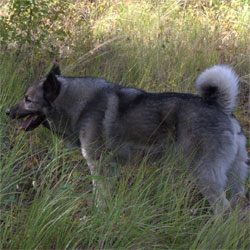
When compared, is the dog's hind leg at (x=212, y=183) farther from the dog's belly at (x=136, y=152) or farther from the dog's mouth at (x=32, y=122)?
the dog's mouth at (x=32, y=122)

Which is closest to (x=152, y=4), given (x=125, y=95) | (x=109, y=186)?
(x=125, y=95)

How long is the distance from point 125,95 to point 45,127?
1.01 meters

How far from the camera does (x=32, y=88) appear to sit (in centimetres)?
404

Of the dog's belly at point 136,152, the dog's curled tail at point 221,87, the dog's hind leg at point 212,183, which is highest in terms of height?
the dog's curled tail at point 221,87

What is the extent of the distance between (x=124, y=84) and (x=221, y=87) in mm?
2135

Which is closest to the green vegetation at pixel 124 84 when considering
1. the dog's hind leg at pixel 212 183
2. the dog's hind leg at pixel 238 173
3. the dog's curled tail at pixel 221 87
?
the dog's hind leg at pixel 212 183

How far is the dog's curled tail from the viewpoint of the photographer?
3.48m

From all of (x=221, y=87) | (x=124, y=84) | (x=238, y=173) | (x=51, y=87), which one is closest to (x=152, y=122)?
(x=221, y=87)

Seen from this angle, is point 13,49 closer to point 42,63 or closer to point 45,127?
point 42,63

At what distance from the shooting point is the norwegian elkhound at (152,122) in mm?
3369

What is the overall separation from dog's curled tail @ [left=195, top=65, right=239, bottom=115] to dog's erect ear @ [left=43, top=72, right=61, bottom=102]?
57.0 inches

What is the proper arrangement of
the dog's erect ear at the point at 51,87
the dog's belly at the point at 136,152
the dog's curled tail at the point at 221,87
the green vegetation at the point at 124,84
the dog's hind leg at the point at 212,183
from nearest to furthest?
the green vegetation at the point at 124,84, the dog's hind leg at the point at 212,183, the dog's curled tail at the point at 221,87, the dog's belly at the point at 136,152, the dog's erect ear at the point at 51,87

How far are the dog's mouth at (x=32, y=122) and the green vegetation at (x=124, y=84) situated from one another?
11cm

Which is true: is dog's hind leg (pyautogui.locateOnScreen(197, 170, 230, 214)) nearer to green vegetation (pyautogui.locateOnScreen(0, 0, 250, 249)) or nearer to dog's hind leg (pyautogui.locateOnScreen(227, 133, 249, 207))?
green vegetation (pyautogui.locateOnScreen(0, 0, 250, 249))
